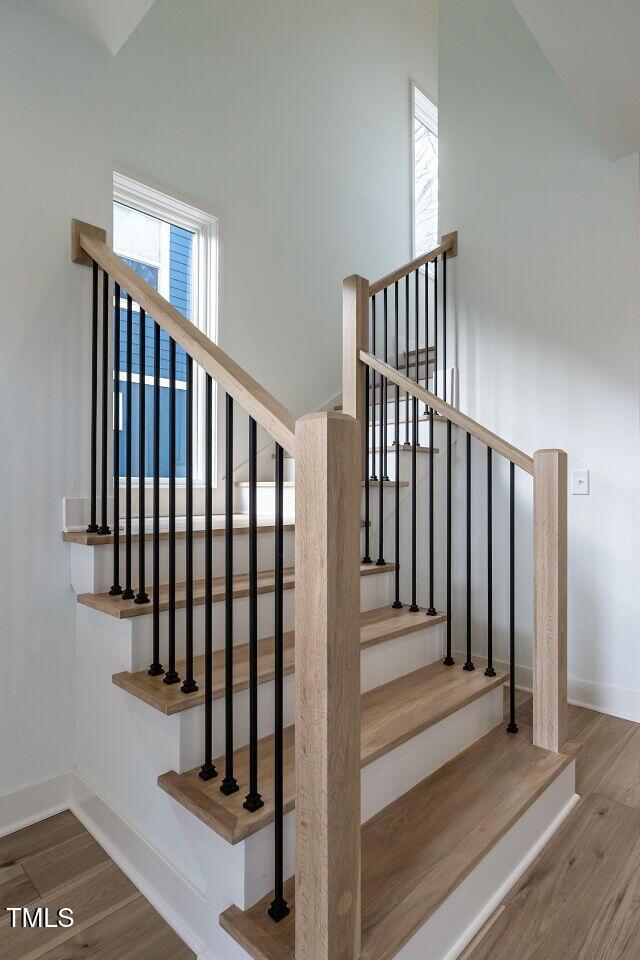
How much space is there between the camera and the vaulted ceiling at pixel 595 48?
1662 millimetres

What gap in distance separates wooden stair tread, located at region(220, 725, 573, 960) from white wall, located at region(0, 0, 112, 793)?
3.00ft

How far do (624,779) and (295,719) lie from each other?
60.6 inches

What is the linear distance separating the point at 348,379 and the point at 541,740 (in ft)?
5.13

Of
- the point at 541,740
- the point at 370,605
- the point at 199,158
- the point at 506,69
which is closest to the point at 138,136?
the point at 199,158

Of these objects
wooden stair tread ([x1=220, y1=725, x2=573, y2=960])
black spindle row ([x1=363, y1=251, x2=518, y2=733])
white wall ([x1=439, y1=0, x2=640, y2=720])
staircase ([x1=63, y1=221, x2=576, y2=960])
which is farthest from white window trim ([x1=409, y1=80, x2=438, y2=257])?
wooden stair tread ([x1=220, y1=725, x2=573, y2=960])

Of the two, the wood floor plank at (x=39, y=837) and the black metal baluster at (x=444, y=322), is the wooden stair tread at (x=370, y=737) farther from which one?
the black metal baluster at (x=444, y=322)

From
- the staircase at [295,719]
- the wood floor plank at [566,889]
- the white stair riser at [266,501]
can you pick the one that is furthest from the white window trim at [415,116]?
the wood floor plank at [566,889]

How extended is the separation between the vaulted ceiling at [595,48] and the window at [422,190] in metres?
2.99

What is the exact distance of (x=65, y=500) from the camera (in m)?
1.73

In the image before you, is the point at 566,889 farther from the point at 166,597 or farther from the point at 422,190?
the point at 422,190

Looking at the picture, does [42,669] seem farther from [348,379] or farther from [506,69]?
[506,69]

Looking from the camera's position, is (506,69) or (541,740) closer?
(541,740)

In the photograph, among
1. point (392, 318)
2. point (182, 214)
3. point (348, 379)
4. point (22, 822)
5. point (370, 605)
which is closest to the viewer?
point (22, 822)

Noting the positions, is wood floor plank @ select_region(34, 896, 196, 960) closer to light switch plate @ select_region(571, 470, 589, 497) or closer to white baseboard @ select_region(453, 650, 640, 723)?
white baseboard @ select_region(453, 650, 640, 723)
